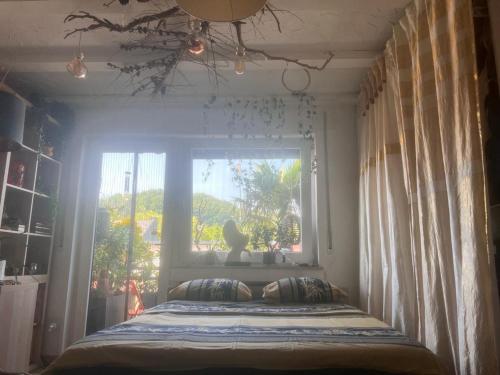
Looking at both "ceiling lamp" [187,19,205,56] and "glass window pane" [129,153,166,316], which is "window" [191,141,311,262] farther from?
"ceiling lamp" [187,19,205,56]

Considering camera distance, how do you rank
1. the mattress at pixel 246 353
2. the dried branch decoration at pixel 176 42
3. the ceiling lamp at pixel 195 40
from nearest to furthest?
the mattress at pixel 246 353 < the ceiling lamp at pixel 195 40 < the dried branch decoration at pixel 176 42

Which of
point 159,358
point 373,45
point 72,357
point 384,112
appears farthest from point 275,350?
point 373,45

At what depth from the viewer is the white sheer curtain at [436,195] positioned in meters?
1.33

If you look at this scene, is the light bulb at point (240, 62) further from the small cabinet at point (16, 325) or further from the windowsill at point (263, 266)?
the small cabinet at point (16, 325)

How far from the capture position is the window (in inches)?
129

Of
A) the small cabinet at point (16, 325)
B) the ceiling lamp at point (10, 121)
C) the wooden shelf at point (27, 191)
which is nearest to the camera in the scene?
the ceiling lamp at point (10, 121)

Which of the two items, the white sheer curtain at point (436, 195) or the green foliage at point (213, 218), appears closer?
the white sheer curtain at point (436, 195)

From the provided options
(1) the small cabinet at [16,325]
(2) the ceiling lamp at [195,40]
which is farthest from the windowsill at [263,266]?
(2) the ceiling lamp at [195,40]

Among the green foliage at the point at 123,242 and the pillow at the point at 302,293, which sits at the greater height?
the green foliage at the point at 123,242

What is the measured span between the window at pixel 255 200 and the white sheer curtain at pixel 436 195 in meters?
0.94

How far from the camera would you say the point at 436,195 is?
5.32 ft

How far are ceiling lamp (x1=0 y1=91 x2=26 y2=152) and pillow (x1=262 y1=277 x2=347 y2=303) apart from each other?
2.07 m

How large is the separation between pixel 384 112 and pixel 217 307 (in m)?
1.70

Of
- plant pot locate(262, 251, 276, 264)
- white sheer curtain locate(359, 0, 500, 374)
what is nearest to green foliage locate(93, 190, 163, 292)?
plant pot locate(262, 251, 276, 264)
